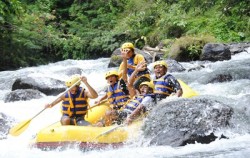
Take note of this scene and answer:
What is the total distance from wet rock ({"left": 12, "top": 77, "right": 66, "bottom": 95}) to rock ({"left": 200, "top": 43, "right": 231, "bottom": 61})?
414 cm

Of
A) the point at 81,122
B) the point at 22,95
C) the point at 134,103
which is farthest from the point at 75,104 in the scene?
the point at 22,95

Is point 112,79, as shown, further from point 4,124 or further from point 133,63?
point 4,124

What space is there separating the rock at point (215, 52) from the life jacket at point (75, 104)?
665 cm

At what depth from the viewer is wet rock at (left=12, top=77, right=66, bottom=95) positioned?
10.3 metres

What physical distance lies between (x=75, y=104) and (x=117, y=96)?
0.60 meters

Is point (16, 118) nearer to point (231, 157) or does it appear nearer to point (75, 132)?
point (75, 132)

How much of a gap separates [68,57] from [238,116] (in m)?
13.4

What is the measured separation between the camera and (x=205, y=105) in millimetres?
5785

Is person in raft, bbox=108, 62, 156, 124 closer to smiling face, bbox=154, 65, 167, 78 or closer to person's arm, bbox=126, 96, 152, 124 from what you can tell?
person's arm, bbox=126, 96, 152, 124

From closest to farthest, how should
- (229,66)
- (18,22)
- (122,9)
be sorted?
(229,66), (18,22), (122,9)

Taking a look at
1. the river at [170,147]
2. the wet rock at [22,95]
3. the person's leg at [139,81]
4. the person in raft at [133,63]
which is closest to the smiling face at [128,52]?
the person in raft at [133,63]

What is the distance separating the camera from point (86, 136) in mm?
5707

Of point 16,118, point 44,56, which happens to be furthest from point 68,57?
point 16,118

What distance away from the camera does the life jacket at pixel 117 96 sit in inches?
251
